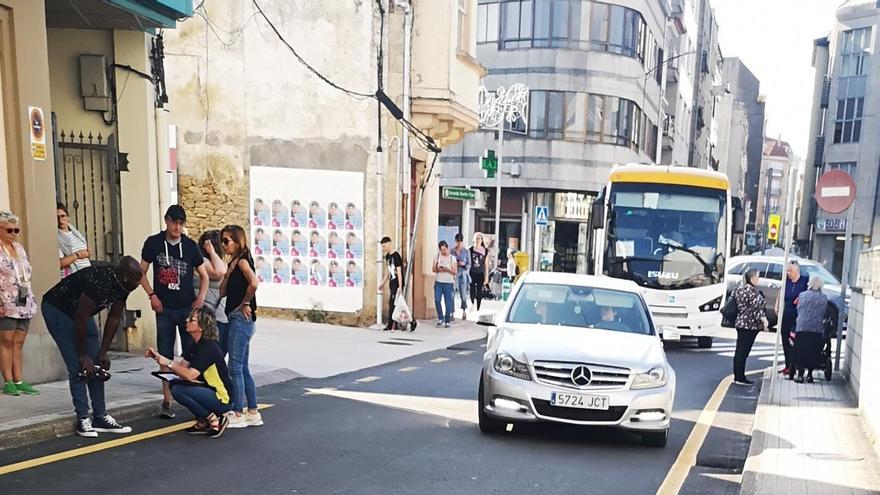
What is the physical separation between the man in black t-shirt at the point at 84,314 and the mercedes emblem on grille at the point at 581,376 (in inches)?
152

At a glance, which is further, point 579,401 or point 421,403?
point 421,403

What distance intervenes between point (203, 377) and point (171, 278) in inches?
43.2

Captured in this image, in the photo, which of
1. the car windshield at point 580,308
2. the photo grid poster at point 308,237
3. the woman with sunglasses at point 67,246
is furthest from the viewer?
the photo grid poster at point 308,237

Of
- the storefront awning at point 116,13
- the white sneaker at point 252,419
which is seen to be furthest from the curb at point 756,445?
the storefront awning at point 116,13

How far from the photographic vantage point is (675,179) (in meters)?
14.8

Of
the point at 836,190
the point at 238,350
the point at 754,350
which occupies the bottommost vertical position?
the point at 754,350

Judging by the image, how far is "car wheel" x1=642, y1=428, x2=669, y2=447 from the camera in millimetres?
6824

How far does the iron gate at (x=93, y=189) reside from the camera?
9.75 metres

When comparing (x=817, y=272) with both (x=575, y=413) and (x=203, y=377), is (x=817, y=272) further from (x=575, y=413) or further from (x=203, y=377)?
(x=203, y=377)

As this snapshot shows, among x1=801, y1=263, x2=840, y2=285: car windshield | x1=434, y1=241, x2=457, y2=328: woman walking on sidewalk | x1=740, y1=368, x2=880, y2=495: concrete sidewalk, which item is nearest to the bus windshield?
x1=434, y1=241, x2=457, y2=328: woman walking on sidewalk

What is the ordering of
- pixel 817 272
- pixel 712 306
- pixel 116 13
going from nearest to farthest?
1. pixel 116 13
2. pixel 712 306
3. pixel 817 272

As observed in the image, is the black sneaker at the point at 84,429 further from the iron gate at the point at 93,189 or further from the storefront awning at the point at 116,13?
the storefront awning at the point at 116,13

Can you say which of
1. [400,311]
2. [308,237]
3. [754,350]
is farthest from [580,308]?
[754,350]

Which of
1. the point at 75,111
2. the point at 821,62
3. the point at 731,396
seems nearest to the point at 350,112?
the point at 75,111
